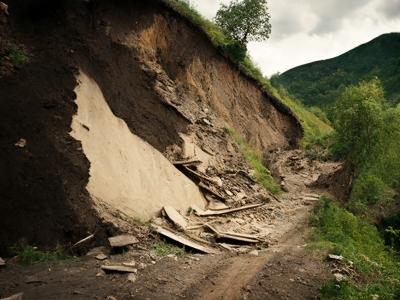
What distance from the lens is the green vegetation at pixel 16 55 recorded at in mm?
9664

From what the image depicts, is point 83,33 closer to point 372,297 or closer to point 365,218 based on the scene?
point 372,297

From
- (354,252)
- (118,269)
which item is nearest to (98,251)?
(118,269)

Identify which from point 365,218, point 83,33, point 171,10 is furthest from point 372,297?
point 171,10

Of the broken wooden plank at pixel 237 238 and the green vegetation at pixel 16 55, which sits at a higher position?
the green vegetation at pixel 16 55

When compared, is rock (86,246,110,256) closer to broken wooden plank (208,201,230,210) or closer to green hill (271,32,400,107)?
broken wooden plank (208,201,230,210)

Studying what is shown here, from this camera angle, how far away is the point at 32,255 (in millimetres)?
6973

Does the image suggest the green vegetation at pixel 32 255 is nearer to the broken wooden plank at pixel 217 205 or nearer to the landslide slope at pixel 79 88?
the landslide slope at pixel 79 88

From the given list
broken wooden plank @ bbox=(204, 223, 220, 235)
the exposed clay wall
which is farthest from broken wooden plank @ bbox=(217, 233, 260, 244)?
the exposed clay wall

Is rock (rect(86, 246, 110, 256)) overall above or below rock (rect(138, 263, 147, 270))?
above

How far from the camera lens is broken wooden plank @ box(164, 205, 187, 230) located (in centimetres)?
958

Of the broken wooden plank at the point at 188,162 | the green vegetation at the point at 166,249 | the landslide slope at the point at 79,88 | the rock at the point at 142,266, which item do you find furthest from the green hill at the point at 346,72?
the rock at the point at 142,266

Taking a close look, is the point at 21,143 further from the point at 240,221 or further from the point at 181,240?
the point at 240,221

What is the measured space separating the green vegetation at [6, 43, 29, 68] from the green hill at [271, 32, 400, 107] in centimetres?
4896

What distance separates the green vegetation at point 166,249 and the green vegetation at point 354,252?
339 cm
